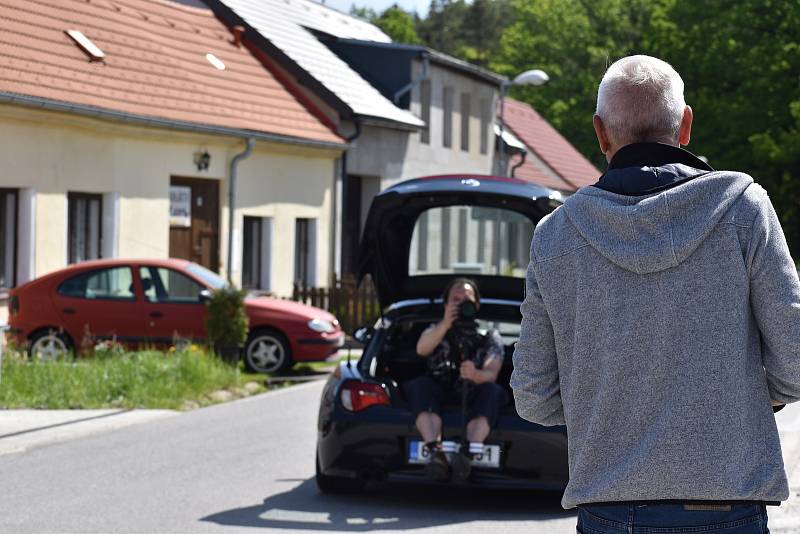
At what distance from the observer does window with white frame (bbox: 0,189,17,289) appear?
68.9 feet

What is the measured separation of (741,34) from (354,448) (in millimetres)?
52938

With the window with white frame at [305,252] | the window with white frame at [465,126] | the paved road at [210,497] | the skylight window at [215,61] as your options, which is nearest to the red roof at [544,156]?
the window with white frame at [465,126]

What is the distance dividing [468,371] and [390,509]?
3.25 ft

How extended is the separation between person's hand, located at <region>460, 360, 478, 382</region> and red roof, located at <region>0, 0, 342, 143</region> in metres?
12.3

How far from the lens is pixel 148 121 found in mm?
23688

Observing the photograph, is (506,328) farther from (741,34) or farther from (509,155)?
(741,34)

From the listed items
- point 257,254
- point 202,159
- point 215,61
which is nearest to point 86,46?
point 202,159

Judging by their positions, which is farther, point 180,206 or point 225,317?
point 180,206

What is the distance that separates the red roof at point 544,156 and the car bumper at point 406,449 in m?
37.5

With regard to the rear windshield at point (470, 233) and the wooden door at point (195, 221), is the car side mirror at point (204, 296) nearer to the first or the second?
the wooden door at point (195, 221)

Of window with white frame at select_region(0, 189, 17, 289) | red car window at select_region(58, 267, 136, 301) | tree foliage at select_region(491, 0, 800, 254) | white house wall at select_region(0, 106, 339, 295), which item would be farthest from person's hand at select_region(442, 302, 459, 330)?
tree foliage at select_region(491, 0, 800, 254)

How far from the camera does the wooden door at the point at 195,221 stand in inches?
1011

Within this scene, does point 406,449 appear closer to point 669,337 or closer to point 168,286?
point 669,337

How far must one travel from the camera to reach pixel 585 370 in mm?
3219
